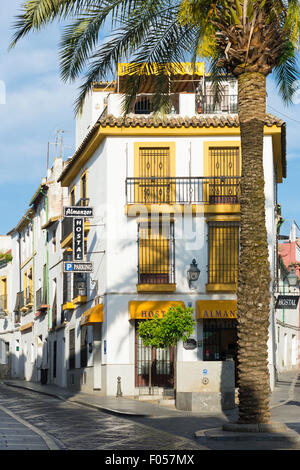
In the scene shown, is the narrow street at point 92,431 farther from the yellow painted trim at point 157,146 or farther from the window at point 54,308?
the window at point 54,308

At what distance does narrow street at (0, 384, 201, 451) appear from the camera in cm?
1411

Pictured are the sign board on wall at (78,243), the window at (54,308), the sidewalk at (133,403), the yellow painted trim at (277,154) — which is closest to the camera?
the sidewalk at (133,403)

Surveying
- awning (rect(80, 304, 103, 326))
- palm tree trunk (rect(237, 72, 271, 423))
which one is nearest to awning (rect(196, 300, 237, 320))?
awning (rect(80, 304, 103, 326))

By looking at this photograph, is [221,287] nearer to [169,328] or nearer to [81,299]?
[169,328]

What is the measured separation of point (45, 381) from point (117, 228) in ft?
46.4

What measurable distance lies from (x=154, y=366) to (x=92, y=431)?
12.7 m

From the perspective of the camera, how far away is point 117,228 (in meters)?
29.9

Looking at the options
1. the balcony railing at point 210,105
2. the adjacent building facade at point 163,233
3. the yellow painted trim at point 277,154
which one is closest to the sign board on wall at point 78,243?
the adjacent building facade at point 163,233

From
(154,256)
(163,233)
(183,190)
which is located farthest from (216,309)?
(183,190)

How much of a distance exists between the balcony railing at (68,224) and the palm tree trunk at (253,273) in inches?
672

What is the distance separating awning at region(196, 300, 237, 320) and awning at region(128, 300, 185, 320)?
0.69m

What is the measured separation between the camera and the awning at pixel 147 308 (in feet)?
94.3

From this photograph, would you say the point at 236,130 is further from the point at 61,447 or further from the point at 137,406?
the point at 61,447

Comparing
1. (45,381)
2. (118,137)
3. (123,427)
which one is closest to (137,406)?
(123,427)
